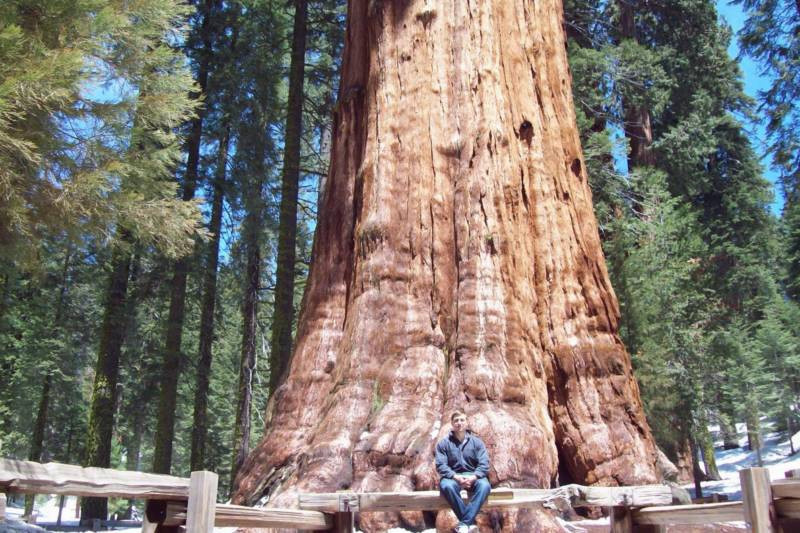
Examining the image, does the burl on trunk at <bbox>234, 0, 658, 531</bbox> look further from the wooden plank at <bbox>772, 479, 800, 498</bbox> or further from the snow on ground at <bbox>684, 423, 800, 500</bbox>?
the snow on ground at <bbox>684, 423, 800, 500</bbox>

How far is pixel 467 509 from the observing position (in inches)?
219

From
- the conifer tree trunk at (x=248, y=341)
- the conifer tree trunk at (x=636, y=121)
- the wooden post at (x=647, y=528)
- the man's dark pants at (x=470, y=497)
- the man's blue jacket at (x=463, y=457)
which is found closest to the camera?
the man's dark pants at (x=470, y=497)

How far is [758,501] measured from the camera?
4.77 m

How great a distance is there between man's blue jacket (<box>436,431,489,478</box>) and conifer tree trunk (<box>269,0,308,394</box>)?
8437 mm

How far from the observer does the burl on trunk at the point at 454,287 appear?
23.7ft

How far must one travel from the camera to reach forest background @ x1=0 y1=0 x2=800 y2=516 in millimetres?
8188

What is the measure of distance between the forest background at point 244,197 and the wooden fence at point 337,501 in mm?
4049

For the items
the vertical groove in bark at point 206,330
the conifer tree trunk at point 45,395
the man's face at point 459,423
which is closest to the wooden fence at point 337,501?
the man's face at point 459,423

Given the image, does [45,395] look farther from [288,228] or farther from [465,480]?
[465,480]

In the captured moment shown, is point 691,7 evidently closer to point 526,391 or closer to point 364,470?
point 526,391

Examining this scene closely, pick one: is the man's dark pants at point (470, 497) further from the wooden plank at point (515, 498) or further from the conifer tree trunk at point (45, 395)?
the conifer tree trunk at point (45, 395)

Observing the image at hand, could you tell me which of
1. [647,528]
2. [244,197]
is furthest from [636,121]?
[647,528]

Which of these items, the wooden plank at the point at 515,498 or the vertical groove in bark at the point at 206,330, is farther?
the vertical groove in bark at the point at 206,330

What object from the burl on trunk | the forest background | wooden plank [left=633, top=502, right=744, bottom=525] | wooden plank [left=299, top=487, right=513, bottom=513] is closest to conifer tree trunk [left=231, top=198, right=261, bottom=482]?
the forest background
